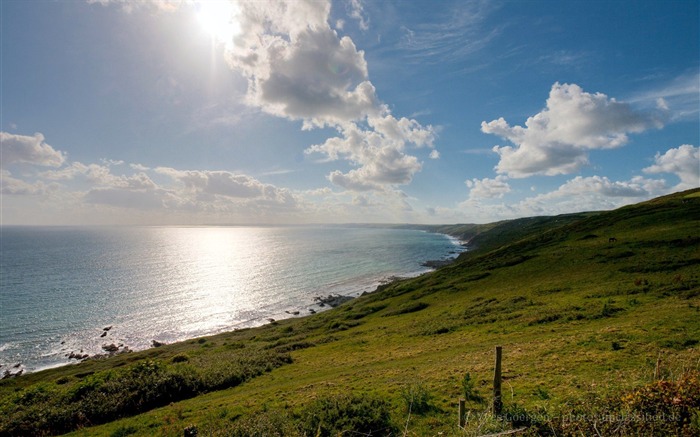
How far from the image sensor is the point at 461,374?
19891 mm

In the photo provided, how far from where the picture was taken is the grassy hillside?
10966 mm

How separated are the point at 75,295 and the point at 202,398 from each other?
3965 inches

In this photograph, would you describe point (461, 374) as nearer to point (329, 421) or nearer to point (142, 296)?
point (329, 421)

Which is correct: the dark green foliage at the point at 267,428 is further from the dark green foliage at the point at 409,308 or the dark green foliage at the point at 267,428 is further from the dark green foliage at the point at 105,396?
the dark green foliage at the point at 409,308

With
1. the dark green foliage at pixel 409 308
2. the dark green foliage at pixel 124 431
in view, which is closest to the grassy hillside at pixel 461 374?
the dark green foliage at pixel 124 431

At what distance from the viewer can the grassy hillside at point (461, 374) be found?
10966mm

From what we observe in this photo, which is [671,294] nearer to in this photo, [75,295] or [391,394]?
[391,394]

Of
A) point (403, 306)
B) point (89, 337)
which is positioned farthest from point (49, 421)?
point (89, 337)

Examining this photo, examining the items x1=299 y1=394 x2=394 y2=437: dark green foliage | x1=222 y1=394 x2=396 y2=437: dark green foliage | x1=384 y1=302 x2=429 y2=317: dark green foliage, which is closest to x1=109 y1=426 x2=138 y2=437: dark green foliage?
x1=222 y1=394 x2=396 y2=437: dark green foliage

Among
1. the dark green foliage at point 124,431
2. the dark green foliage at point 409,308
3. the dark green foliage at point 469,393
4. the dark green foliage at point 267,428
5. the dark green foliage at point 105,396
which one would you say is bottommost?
the dark green foliage at point 409,308

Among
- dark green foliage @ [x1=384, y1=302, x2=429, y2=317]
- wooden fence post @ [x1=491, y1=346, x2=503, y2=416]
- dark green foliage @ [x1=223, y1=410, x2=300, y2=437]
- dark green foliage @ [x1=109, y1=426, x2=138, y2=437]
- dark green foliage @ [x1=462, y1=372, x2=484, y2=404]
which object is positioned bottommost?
dark green foliage @ [x1=384, y1=302, x2=429, y2=317]

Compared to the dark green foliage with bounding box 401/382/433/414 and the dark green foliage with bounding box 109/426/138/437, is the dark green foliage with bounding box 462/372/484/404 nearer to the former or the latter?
the dark green foliage with bounding box 401/382/433/414

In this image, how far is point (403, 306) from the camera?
5950 centimetres

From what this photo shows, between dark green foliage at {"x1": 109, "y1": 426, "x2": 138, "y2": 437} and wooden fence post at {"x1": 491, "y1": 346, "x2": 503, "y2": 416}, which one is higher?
wooden fence post at {"x1": 491, "y1": 346, "x2": 503, "y2": 416}
